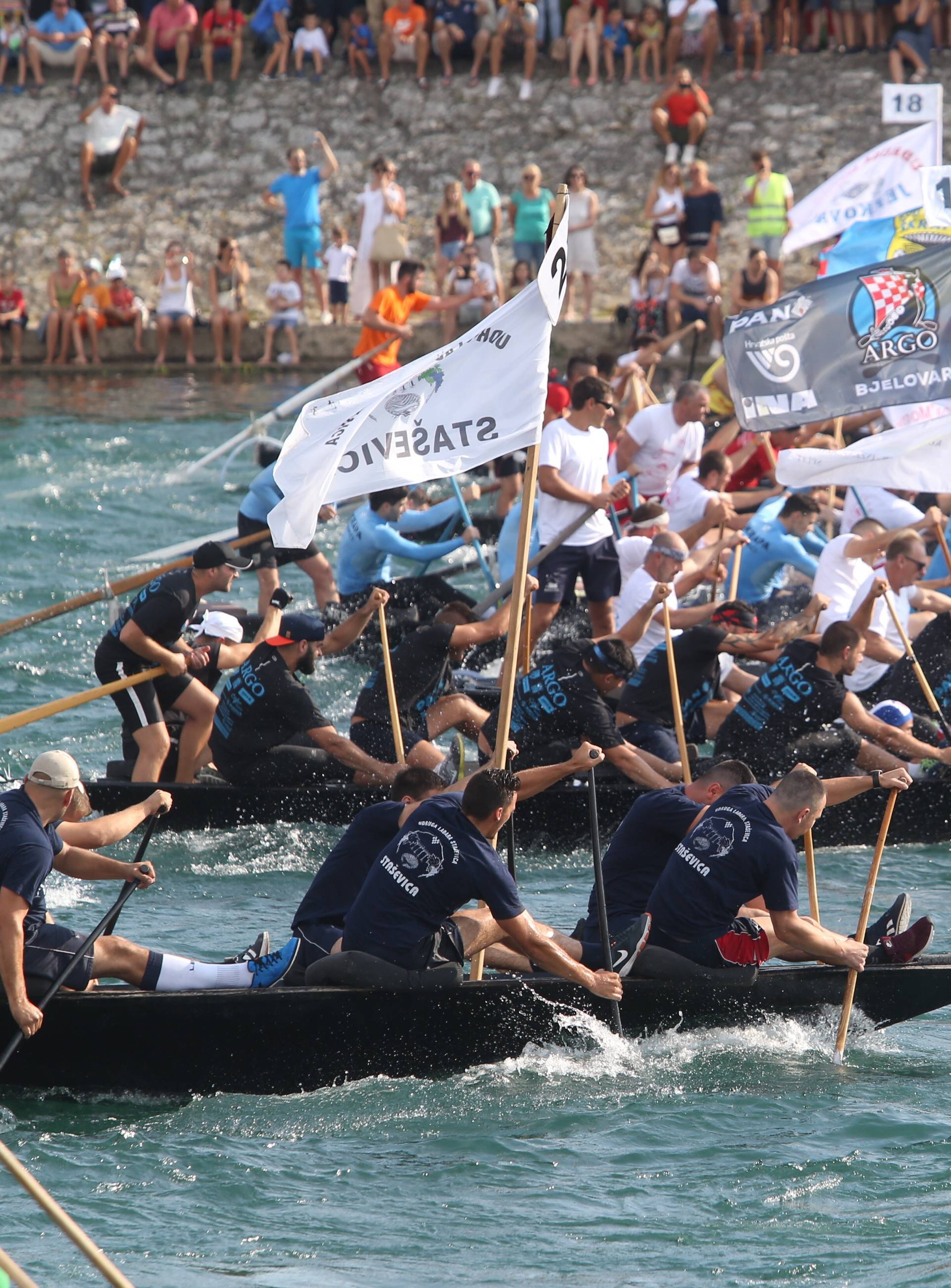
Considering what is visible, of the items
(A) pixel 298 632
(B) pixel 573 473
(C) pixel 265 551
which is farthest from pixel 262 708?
(C) pixel 265 551

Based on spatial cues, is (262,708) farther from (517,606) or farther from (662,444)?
(662,444)

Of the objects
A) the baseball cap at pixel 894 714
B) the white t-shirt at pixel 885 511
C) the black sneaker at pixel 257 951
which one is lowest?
the black sneaker at pixel 257 951

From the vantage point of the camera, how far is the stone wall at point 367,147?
80.6 ft

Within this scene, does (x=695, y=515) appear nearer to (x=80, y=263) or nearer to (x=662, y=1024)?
(x=662, y=1024)

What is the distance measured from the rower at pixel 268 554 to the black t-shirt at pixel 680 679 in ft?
11.5

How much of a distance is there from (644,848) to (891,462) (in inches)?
137

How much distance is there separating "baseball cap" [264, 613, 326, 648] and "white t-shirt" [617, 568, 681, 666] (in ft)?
7.12

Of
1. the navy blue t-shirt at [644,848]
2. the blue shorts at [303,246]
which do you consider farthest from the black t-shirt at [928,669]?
the blue shorts at [303,246]

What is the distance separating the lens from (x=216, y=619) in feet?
35.0

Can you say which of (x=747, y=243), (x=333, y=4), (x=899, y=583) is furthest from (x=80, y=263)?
(x=899, y=583)

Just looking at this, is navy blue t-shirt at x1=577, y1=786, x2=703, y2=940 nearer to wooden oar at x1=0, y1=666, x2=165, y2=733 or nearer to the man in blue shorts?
wooden oar at x1=0, y1=666, x2=165, y2=733

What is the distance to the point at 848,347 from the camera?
10547mm

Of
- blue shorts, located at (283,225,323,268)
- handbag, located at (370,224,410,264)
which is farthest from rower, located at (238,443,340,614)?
blue shorts, located at (283,225,323,268)

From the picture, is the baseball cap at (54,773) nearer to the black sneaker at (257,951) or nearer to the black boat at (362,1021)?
the black boat at (362,1021)
